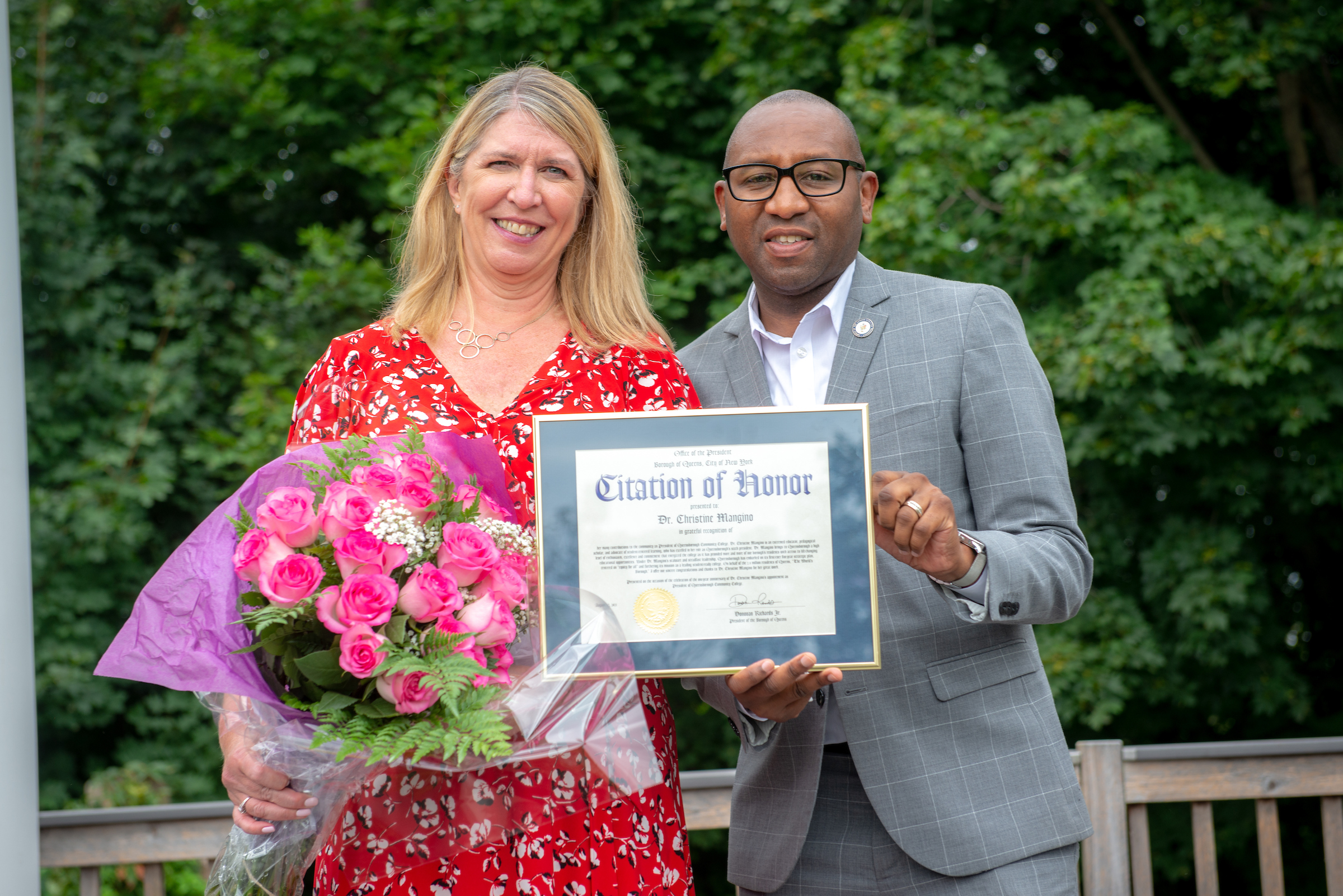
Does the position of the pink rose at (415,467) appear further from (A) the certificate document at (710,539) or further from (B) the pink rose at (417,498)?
(A) the certificate document at (710,539)

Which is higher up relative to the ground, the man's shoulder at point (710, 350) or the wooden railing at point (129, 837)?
the man's shoulder at point (710, 350)

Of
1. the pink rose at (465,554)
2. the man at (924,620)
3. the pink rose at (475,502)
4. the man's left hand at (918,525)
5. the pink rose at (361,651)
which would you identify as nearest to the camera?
the pink rose at (361,651)

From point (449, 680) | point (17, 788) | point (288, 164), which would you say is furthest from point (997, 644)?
point (288, 164)

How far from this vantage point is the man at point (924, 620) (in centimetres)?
208

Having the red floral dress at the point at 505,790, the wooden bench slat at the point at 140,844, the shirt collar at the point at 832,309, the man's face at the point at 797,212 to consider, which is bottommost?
the wooden bench slat at the point at 140,844

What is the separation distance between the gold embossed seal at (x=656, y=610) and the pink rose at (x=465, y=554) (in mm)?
265

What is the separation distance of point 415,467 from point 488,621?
0.26 m

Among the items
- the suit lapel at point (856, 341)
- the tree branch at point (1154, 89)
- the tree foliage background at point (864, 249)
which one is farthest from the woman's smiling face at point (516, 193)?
the tree branch at point (1154, 89)

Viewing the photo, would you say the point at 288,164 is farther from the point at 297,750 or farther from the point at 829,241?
the point at 297,750

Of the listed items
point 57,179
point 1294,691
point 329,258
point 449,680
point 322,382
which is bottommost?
point 1294,691

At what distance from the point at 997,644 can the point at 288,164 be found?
5.63 meters

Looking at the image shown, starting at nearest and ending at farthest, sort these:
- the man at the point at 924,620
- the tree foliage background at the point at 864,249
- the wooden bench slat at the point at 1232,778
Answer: the man at the point at 924,620, the wooden bench slat at the point at 1232,778, the tree foliage background at the point at 864,249

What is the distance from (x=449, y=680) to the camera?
153 centimetres

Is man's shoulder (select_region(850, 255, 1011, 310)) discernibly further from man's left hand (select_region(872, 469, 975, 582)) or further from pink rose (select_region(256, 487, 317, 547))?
pink rose (select_region(256, 487, 317, 547))
